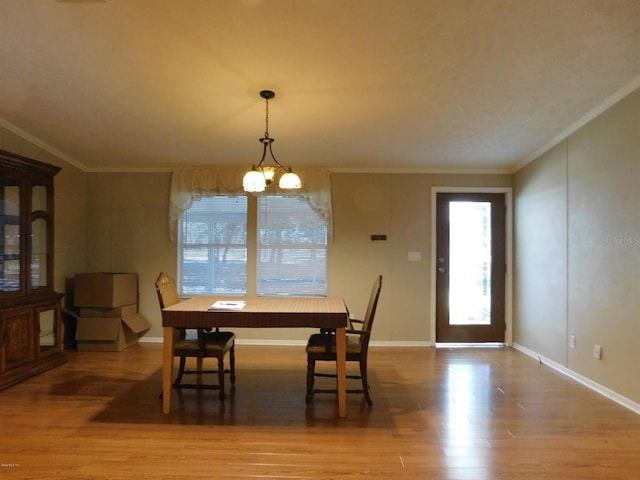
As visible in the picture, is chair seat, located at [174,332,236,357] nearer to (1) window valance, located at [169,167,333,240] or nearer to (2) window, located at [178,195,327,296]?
(2) window, located at [178,195,327,296]

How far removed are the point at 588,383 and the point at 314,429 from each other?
2531mm

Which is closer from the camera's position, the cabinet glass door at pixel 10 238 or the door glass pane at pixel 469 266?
the cabinet glass door at pixel 10 238

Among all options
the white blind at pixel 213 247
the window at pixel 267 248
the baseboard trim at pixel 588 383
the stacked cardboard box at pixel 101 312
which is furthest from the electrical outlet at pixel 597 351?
the stacked cardboard box at pixel 101 312

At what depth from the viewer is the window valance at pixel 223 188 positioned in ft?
15.5

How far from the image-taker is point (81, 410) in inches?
109

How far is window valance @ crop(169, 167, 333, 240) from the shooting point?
4734 millimetres

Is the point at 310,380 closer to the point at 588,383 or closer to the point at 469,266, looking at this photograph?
the point at 588,383

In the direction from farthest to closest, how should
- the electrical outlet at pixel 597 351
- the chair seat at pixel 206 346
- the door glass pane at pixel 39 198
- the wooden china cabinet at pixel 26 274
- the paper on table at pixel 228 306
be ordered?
the door glass pane at pixel 39 198 → the wooden china cabinet at pixel 26 274 → the electrical outlet at pixel 597 351 → the chair seat at pixel 206 346 → the paper on table at pixel 228 306

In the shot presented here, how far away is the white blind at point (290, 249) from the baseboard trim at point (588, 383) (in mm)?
2527

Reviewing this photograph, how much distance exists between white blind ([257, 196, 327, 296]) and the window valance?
13 centimetres

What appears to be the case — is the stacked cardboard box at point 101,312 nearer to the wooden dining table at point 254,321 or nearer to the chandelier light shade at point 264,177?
the wooden dining table at point 254,321

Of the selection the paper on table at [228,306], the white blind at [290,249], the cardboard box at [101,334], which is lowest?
the cardboard box at [101,334]

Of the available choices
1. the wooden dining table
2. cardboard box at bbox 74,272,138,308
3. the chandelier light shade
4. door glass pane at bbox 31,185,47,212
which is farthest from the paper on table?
A: door glass pane at bbox 31,185,47,212

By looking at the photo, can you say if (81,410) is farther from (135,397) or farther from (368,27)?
(368,27)
